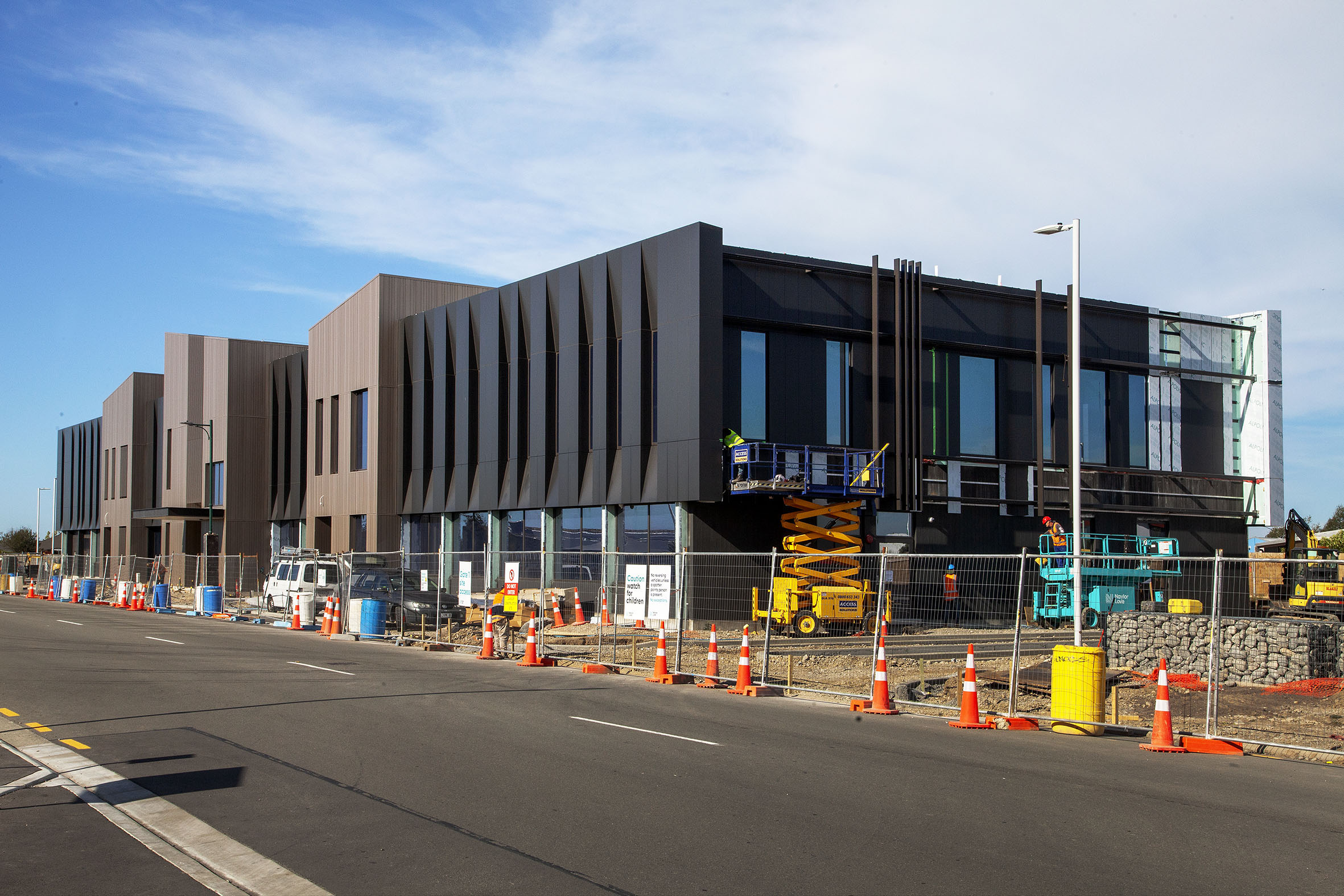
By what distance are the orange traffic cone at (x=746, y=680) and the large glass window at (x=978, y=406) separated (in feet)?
72.2

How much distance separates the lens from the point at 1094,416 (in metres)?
40.2

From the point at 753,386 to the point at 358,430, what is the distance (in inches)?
909

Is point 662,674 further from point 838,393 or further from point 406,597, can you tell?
point 838,393

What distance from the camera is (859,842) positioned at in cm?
762

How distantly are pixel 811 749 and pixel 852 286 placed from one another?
25798 millimetres

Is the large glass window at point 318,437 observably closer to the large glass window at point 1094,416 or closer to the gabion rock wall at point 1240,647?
the large glass window at point 1094,416

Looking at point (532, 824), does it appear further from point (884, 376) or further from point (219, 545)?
point (219, 545)

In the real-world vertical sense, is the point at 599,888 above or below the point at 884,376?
below

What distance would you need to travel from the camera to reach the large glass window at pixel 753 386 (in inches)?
1329

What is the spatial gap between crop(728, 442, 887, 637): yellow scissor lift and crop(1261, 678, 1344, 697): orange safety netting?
1110cm

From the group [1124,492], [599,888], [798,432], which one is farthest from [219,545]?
[599,888]

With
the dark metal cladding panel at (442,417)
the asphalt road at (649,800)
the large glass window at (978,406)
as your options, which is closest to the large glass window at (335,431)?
the dark metal cladding panel at (442,417)

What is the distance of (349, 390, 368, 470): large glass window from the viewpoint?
162ft

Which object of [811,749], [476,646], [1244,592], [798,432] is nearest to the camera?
[811,749]
